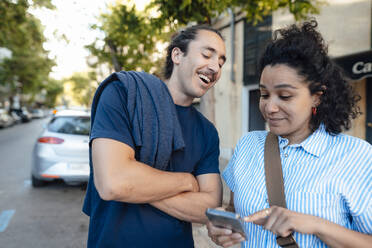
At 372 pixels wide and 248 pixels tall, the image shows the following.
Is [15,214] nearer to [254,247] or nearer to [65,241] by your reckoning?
[65,241]

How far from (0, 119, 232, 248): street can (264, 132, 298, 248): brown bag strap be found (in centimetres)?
223

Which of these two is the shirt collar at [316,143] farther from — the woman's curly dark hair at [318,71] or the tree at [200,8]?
the tree at [200,8]

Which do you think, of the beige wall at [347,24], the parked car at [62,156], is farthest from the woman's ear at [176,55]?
the beige wall at [347,24]

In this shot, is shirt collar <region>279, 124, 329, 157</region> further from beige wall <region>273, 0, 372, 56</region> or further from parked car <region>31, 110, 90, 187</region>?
beige wall <region>273, 0, 372, 56</region>

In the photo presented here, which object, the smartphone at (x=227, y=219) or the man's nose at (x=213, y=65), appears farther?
the man's nose at (x=213, y=65)

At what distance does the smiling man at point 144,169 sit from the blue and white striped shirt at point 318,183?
26 centimetres

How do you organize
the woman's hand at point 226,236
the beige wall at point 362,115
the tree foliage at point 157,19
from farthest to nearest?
the beige wall at point 362,115 < the tree foliage at point 157,19 < the woman's hand at point 226,236

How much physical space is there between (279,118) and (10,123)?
2871 cm

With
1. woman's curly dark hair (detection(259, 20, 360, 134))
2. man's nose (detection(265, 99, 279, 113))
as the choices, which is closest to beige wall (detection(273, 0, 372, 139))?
woman's curly dark hair (detection(259, 20, 360, 134))

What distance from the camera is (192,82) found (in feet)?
5.71

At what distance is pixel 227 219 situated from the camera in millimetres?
1051

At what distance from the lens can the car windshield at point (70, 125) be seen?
5641 millimetres

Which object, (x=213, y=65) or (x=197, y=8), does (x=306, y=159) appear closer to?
(x=213, y=65)

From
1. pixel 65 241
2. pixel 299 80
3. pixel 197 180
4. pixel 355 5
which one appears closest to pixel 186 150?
pixel 197 180
